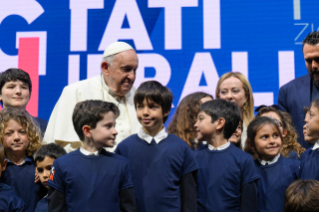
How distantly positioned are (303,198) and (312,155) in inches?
27.3

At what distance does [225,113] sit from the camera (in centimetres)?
346

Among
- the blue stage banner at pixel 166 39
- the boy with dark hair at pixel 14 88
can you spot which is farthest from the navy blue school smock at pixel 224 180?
the blue stage banner at pixel 166 39

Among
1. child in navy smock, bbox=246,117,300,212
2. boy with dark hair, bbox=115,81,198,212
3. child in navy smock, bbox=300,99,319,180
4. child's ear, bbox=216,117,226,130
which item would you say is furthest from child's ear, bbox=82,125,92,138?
child in navy smock, bbox=300,99,319,180

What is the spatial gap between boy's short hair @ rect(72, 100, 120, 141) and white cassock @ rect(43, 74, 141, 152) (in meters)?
0.88

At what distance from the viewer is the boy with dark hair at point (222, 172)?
3.19 m

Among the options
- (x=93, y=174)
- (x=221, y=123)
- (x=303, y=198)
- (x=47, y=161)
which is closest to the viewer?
(x=303, y=198)

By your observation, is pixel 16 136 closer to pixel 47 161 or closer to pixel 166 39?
pixel 47 161

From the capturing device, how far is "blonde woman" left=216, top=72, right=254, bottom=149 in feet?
14.3

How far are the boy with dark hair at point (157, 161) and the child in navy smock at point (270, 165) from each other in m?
0.72

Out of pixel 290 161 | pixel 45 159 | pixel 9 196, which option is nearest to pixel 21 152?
pixel 45 159

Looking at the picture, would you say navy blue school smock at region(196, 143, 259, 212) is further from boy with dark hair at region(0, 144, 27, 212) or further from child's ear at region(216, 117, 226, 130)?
boy with dark hair at region(0, 144, 27, 212)

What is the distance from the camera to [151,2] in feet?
18.3

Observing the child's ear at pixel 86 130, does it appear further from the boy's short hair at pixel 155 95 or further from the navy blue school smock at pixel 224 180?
the navy blue school smock at pixel 224 180

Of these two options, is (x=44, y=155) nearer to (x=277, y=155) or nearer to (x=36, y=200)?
(x=36, y=200)
